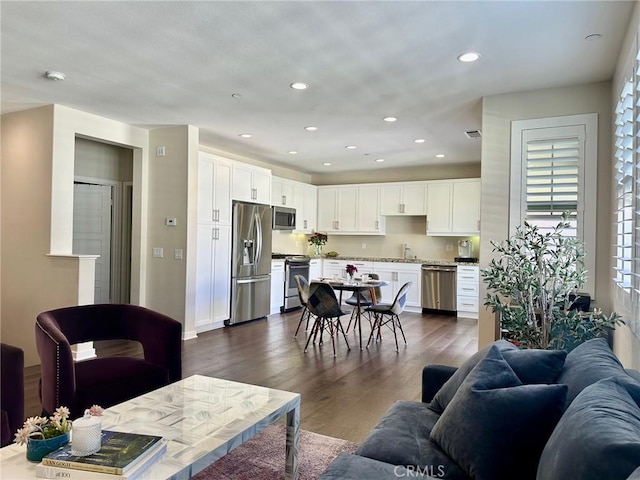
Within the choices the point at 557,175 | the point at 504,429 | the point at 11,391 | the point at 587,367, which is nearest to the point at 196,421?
the point at 11,391

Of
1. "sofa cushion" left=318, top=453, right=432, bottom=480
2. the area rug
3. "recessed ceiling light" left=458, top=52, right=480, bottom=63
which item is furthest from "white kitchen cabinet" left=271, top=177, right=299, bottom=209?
"sofa cushion" left=318, top=453, right=432, bottom=480

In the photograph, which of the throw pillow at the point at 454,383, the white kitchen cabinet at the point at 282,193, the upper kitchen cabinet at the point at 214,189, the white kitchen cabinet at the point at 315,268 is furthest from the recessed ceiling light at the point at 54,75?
the white kitchen cabinet at the point at 315,268

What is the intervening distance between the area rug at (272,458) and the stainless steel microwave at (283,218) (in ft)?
16.6

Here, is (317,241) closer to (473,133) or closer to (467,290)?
(467,290)

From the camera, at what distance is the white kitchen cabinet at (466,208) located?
754 centimetres

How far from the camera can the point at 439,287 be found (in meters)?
7.57

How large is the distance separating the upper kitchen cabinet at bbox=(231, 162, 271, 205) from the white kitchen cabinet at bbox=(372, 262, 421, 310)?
254 centimetres

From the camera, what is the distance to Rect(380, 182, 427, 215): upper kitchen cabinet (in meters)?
8.09

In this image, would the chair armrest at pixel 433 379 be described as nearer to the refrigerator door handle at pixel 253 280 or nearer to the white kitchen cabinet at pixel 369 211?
the refrigerator door handle at pixel 253 280

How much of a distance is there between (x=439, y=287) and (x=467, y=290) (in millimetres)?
466

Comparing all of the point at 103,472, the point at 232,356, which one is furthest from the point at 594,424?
the point at 232,356

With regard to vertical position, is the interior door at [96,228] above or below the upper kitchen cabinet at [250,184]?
below

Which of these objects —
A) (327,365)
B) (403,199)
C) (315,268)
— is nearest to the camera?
(327,365)

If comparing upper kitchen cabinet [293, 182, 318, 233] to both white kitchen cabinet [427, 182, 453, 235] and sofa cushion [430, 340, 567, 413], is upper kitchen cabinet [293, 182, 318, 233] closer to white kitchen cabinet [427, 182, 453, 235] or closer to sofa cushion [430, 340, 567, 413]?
white kitchen cabinet [427, 182, 453, 235]
